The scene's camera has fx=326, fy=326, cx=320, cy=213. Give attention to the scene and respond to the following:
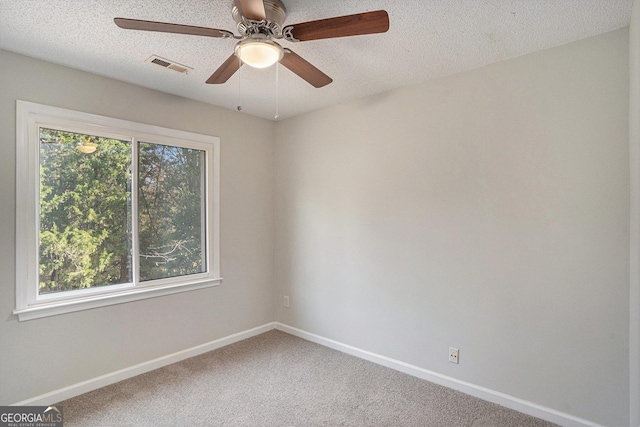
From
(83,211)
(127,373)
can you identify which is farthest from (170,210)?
(127,373)

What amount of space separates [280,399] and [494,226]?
206 cm

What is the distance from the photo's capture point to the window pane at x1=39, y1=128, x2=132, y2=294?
243 cm

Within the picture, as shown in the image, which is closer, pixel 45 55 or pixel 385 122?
pixel 45 55

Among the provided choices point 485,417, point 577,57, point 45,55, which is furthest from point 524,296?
point 45,55

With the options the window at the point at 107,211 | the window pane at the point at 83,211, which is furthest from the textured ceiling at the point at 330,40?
the window pane at the point at 83,211

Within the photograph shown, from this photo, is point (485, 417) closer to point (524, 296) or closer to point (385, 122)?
point (524, 296)

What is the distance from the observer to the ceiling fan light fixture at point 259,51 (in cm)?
160

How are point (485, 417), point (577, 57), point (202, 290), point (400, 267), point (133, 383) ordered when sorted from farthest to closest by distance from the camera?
point (202, 290), point (400, 267), point (133, 383), point (485, 417), point (577, 57)

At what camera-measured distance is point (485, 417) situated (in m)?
2.23

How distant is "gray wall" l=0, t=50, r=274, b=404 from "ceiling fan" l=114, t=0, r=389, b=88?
1410 mm

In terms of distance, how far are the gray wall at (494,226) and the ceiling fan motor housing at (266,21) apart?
151cm

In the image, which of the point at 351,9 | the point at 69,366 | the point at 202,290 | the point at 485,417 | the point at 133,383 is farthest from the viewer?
the point at 202,290

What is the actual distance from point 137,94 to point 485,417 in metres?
3.69

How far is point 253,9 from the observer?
147cm
